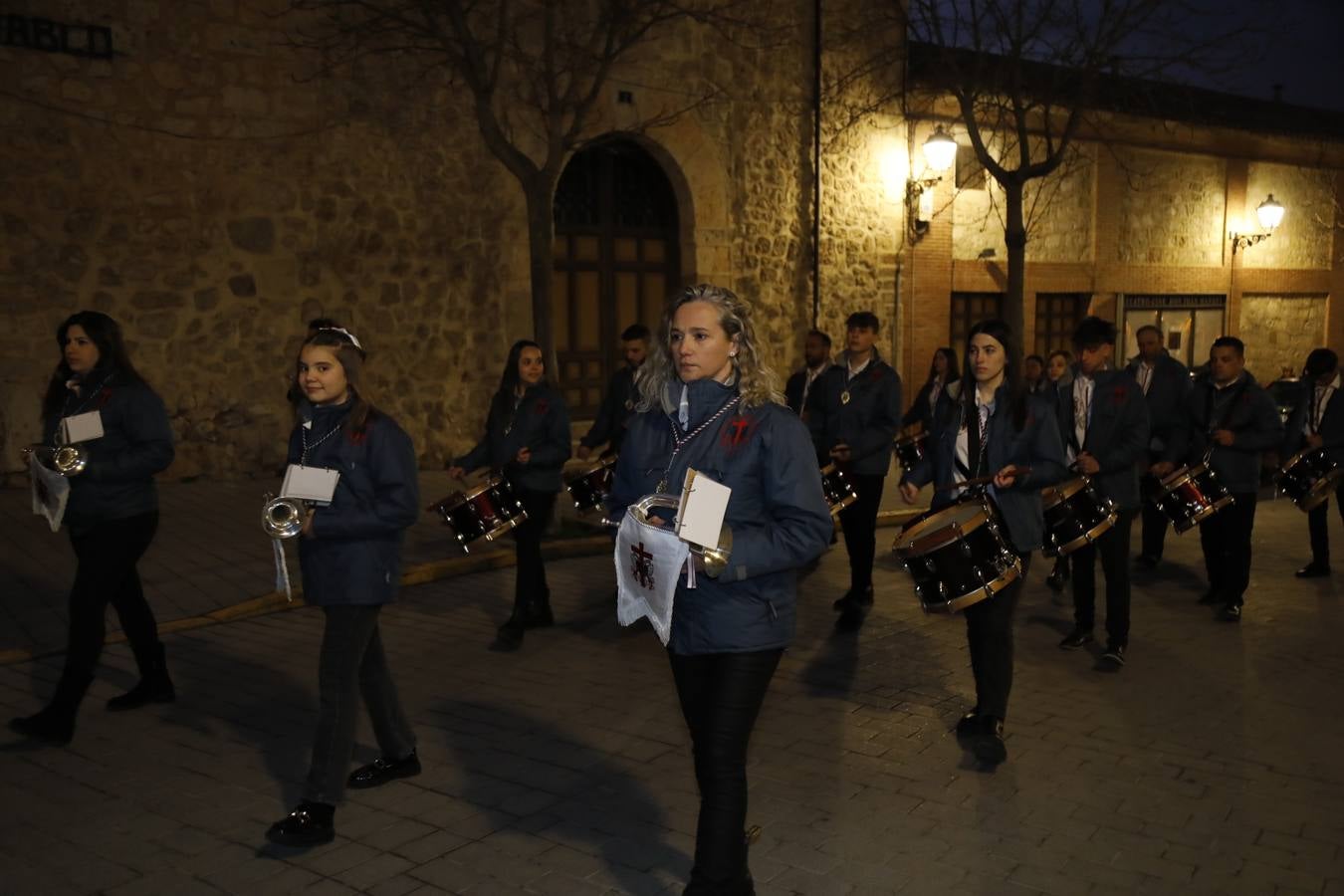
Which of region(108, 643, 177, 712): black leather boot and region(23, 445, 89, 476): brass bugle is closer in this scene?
region(23, 445, 89, 476): brass bugle

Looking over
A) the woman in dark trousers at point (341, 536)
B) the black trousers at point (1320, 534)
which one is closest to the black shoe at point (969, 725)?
the woman in dark trousers at point (341, 536)

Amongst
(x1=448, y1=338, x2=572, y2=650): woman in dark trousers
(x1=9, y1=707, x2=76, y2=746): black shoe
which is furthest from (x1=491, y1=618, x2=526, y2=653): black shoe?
(x1=9, y1=707, x2=76, y2=746): black shoe

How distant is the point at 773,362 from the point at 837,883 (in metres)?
15.2

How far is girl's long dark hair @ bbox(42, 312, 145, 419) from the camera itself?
218 inches

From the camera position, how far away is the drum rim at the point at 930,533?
5.04 meters

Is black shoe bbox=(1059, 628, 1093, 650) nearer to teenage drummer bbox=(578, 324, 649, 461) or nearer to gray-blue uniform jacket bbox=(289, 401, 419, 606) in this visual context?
teenage drummer bbox=(578, 324, 649, 461)

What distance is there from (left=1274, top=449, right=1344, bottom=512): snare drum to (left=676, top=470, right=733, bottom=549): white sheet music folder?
7.12 m

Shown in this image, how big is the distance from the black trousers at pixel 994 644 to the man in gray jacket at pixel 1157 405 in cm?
353

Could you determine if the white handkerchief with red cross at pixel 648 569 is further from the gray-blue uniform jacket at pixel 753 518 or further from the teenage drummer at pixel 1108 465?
the teenage drummer at pixel 1108 465

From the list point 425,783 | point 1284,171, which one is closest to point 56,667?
point 425,783

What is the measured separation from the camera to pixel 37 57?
1151cm

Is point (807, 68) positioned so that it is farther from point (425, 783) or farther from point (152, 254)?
point (425, 783)

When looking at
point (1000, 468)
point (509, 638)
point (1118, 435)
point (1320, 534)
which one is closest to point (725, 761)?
point (1000, 468)

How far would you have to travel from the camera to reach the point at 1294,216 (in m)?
27.0
